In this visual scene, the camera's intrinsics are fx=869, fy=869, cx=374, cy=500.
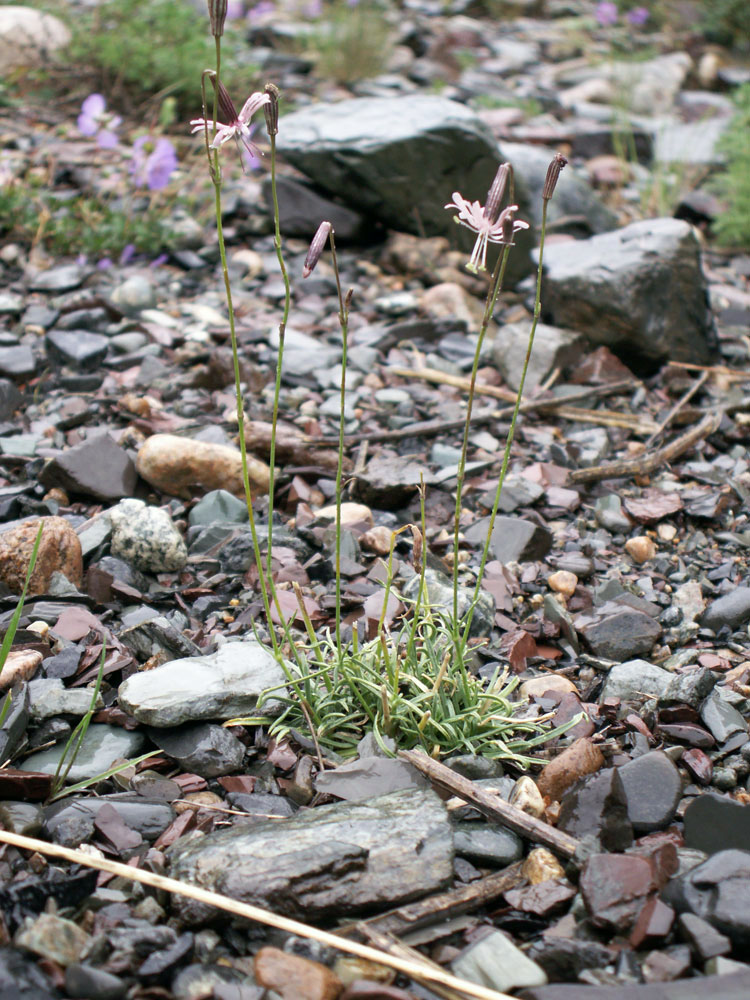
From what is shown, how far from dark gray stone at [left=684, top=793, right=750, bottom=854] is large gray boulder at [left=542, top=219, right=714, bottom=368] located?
8.56 ft

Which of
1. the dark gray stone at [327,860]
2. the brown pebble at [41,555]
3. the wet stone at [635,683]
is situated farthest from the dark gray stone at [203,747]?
the wet stone at [635,683]

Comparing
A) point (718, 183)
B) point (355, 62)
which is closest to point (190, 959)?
point (718, 183)

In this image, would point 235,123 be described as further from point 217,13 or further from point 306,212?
point 306,212

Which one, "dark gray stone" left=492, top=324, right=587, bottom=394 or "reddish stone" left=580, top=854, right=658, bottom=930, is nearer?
"reddish stone" left=580, top=854, right=658, bottom=930

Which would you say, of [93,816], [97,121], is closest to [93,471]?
[93,816]

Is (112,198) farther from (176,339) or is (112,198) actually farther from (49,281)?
(176,339)

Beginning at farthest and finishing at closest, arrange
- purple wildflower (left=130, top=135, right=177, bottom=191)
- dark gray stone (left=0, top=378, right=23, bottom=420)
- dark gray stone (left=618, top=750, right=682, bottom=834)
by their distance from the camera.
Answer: purple wildflower (left=130, top=135, right=177, bottom=191) < dark gray stone (left=0, top=378, right=23, bottom=420) < dark gray stone (left=618, top=750, right=682, bottom=834)

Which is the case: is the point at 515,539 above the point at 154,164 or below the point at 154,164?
below

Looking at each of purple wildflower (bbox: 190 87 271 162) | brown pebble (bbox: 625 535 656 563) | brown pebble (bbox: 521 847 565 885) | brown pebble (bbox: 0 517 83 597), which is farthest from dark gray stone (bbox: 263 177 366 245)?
brown pebble (bbox: 521 847 565 885)

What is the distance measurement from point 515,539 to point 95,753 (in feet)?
4.86

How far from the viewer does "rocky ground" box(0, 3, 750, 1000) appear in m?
1.59

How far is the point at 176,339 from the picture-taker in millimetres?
4043

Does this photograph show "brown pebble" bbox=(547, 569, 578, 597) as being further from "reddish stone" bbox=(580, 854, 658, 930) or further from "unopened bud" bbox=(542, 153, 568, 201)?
"unopened bud" bbox=(542, 153, 568, 201)

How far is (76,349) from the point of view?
149 inches
